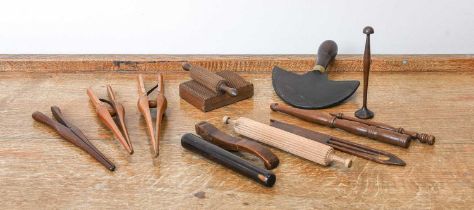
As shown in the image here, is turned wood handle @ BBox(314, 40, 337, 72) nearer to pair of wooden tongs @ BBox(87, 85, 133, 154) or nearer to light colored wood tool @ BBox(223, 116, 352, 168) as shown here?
light colored wood tool @ BBox(223, 116, 352, 168)

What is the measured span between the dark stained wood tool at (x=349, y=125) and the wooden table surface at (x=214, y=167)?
0.01 m

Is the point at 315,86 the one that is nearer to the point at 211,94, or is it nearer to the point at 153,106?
the point at 211,94

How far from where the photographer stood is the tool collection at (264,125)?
38.2 inches

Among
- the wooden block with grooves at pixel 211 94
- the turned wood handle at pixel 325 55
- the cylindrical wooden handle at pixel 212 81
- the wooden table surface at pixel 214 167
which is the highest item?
the turned wood handle at pixel 325 55

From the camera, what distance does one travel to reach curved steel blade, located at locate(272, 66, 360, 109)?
3.98 feet

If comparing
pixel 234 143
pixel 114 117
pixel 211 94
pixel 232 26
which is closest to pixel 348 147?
pixel 234 143

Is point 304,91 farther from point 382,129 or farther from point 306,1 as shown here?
point 306,1

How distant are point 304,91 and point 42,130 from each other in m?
0.53

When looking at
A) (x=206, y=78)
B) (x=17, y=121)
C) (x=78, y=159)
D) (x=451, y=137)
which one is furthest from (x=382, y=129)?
(x=17, y=121)

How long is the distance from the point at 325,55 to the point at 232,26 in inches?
12.0

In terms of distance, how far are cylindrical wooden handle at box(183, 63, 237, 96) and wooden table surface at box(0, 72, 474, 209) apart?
43 millimetres

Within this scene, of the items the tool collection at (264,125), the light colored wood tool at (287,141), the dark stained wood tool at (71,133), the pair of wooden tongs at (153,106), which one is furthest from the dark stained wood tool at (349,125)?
the dark stained wood tool at (71,133)

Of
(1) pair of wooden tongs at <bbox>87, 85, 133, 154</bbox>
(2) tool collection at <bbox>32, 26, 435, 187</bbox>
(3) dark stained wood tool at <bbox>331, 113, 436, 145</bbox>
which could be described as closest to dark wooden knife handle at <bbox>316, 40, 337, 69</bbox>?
(2) tool collection at <bbox>32, 26, 435, 187</bbox>

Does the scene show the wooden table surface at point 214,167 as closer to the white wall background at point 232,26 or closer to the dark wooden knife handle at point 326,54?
the dark wooden knife handle at point 326,54
